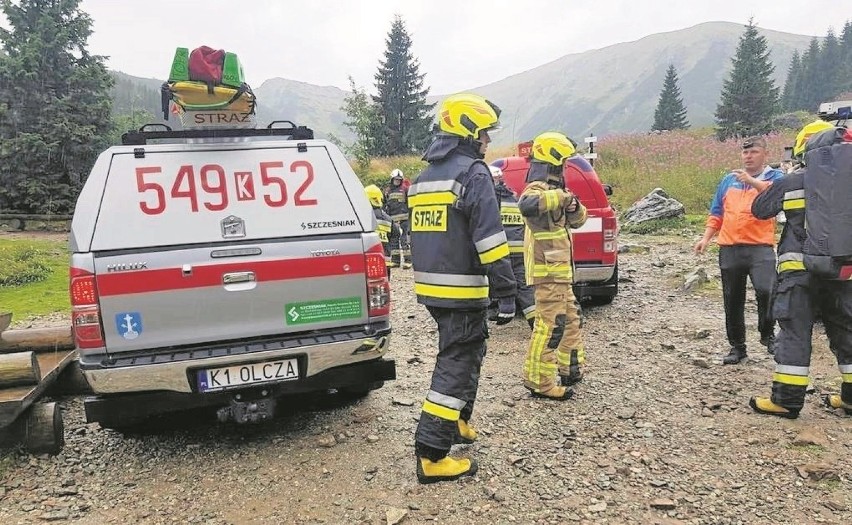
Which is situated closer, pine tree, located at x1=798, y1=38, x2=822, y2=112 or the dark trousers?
the dark trousers

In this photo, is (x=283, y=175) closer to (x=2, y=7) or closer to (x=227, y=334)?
(x=227, y=334)

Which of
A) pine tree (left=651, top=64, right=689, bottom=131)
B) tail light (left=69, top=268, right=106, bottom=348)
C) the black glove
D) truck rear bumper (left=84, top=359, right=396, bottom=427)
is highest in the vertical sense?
pine tree (left=651, top=64, right=689, bottom=131)

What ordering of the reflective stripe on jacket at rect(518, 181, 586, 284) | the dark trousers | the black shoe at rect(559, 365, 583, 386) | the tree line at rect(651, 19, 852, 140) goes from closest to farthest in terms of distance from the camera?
the reflective stripe on jacket at rect(518, 181, 586, 284) < the black shoe at rect(559, 365, 583, 386) < the dark trousers < the tree line at rect(651, 19, 852, 140)

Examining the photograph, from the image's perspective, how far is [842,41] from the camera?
6894 cm

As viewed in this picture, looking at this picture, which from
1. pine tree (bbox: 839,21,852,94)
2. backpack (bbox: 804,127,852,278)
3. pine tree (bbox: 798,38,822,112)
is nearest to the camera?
backpack (bbox: 804,127,852,278)

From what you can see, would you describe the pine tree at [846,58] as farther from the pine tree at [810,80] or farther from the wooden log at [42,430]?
the wooden log at [42,430]

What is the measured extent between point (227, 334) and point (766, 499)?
10.2 feet

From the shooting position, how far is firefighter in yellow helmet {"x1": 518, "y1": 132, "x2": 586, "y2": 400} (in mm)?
4406

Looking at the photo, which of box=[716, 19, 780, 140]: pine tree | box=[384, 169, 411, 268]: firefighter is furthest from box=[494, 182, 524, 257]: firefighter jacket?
box=[716, 19, 780, 140]: pine tree

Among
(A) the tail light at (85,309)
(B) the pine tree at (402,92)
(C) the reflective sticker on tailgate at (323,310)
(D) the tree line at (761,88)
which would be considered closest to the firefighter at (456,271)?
(C) the reflective sticker on tailgate at (323,310)

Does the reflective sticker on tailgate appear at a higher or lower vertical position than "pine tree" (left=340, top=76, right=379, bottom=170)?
lower

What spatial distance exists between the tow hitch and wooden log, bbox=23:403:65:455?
1.38 metres

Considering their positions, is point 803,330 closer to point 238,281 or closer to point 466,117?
point 466,117

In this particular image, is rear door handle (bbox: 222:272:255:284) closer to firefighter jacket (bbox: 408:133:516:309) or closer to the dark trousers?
firefighter jacket (bbox: 408:133:516:309)
